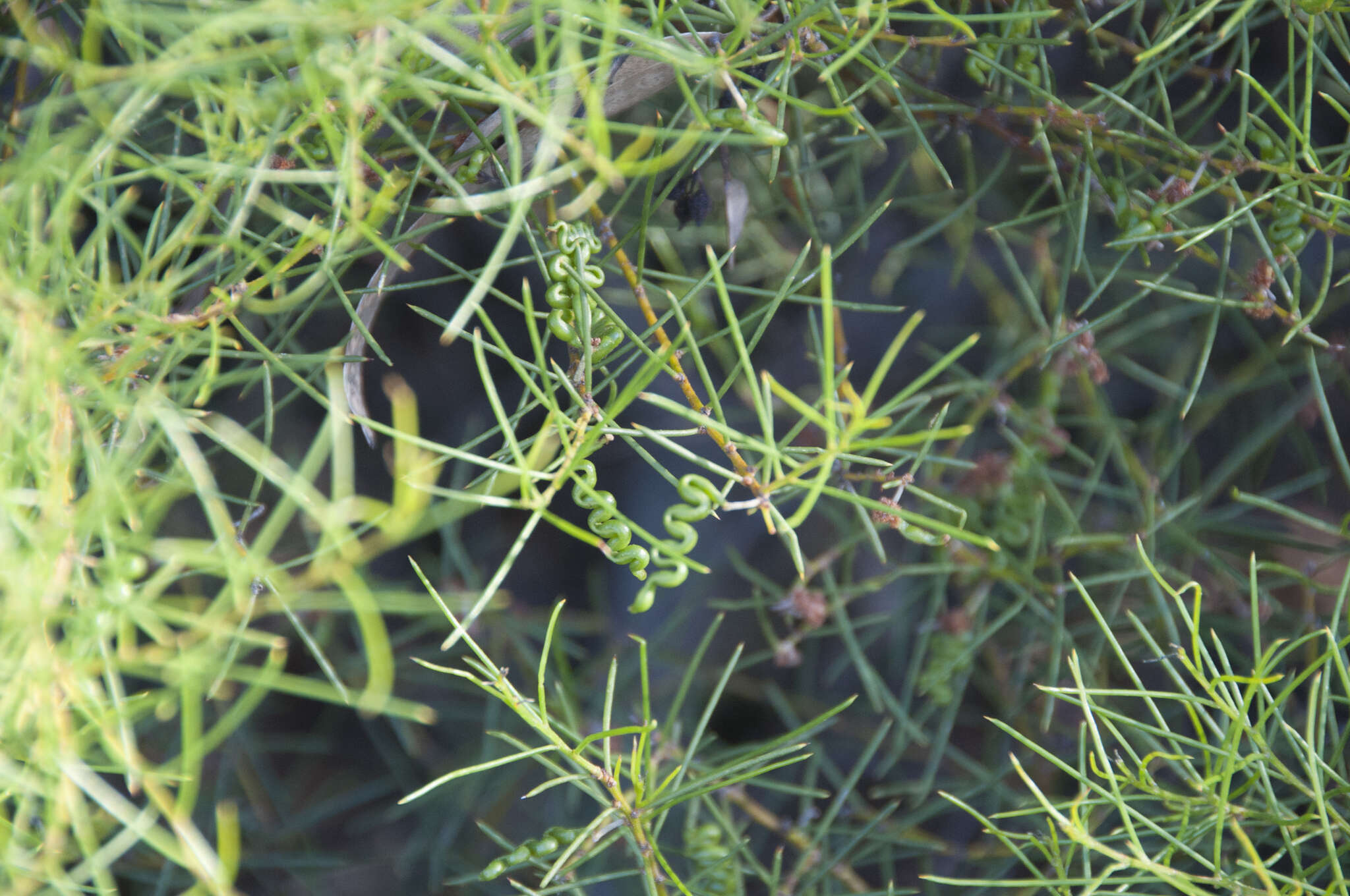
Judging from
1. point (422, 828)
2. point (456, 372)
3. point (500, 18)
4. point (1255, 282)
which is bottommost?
point (422, 828)

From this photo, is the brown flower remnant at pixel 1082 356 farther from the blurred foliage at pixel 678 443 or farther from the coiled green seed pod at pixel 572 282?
the coiled green seed pod at pixel 572 282

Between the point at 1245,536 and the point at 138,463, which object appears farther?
the point at 1245,536

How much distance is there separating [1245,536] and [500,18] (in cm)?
62

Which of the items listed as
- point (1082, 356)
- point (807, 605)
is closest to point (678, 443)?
point (807, 605)

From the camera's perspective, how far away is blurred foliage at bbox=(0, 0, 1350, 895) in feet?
0.95

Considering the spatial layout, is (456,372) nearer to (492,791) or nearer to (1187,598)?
(492,791)

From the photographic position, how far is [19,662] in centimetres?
29

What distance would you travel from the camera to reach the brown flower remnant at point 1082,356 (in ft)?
1.47

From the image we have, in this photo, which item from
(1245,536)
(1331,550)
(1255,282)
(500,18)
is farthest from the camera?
(1245,536)

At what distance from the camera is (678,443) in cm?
60

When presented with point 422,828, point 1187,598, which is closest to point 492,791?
point 422,828

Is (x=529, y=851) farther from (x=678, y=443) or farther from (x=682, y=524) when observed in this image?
(x=678, y=443)

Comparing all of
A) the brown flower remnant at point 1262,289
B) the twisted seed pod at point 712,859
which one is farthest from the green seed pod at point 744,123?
the twisted seed pod at point 712,859

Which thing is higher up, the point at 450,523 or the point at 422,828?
the point at 450,523
